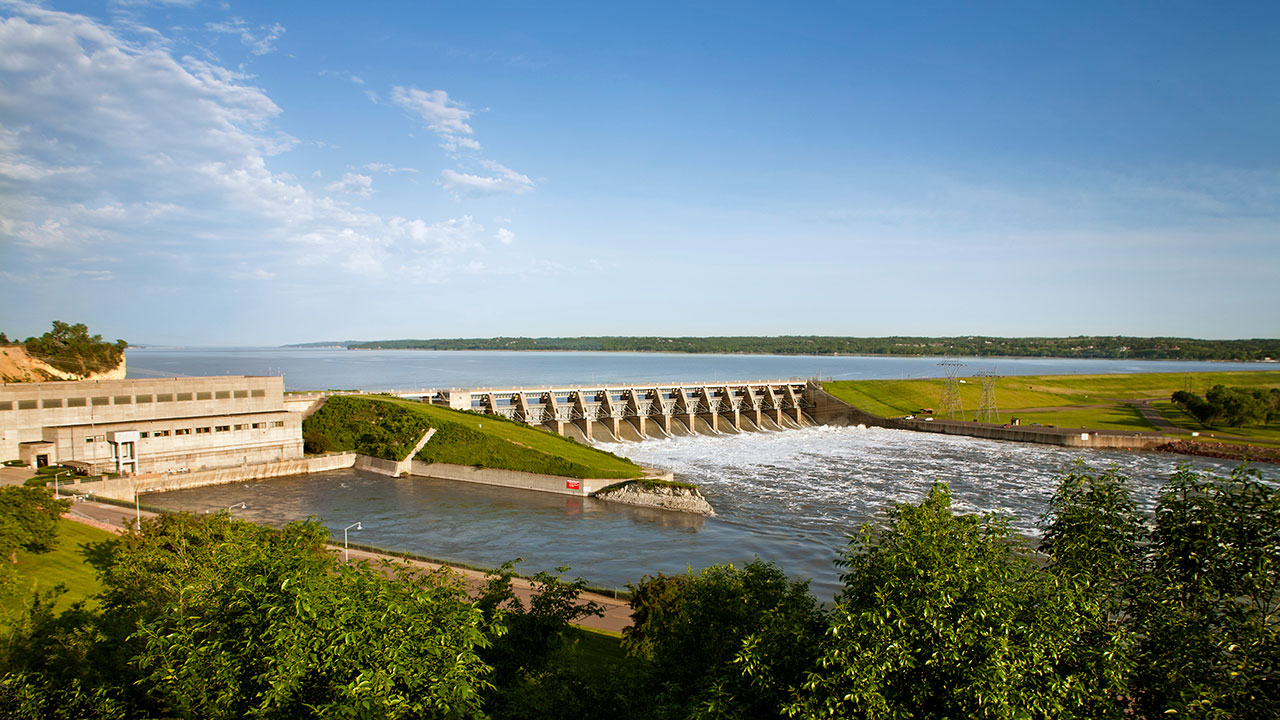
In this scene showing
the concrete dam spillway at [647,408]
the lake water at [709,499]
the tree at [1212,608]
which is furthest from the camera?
the concrete dam spillway at [647,408]

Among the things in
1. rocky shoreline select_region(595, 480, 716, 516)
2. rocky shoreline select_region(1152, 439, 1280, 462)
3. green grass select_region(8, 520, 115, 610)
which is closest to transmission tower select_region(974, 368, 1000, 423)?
rocky shoreline select_region(1152, 439, 1280, 462)

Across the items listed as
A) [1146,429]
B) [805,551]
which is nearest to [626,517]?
[805,551]

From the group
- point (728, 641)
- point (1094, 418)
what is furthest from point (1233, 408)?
point (728, 641)

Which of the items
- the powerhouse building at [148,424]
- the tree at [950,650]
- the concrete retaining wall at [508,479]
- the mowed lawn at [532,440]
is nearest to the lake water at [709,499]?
the concrete retaining wall at [508,479]

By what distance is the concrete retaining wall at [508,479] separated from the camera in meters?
56.7

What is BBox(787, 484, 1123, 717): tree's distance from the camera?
30.1 feet

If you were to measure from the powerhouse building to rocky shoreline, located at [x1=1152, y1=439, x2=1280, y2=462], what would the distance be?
3808 inches

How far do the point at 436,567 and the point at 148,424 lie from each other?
39.4 m

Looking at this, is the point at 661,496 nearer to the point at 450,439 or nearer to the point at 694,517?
→ the point at 694,517

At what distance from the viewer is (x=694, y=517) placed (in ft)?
164

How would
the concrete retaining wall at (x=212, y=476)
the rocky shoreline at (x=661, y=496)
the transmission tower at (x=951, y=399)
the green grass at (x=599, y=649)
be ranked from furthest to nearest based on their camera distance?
1. the transmission tower at (x=951, y=399)
2. the rocky shoreline at (x=661, y=496)
3. the concrete retaining wall at (x=212, y=476)
4. the green grass at (x=599, y=649)

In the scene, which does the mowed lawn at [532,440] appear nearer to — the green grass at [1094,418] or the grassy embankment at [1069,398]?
the grassy embankment at [1069,398]

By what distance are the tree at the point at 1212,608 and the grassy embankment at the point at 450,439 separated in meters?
47.4

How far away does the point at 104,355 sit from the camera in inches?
4454
